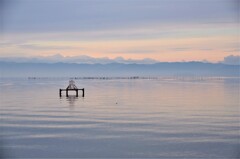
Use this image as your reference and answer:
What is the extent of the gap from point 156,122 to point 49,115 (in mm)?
5388

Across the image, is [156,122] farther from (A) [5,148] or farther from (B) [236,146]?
(A) [5,148]

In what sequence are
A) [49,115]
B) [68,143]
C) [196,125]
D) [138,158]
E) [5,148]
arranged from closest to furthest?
[138,158]
[5,148]
[68,143]
[196,125]
[49,115]

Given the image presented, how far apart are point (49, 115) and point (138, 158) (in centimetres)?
936

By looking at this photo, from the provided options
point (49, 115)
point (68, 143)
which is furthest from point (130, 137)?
point (49, 115)

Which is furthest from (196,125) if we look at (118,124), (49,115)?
(49,115)

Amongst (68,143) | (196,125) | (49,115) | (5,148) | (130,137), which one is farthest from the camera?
(49,115)

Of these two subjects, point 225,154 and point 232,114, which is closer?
point 225,154

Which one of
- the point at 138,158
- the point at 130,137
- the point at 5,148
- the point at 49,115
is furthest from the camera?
the point at 49,115

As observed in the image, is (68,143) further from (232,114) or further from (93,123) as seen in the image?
(232,114)

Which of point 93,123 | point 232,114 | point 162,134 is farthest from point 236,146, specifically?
point 232,114

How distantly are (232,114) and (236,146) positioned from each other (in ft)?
25.5

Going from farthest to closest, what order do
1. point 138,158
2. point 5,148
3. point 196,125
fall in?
point 196,125, point 5,148, point 138,158

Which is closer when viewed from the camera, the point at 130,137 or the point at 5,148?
the point at 5,148

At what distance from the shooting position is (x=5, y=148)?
1104 cm
